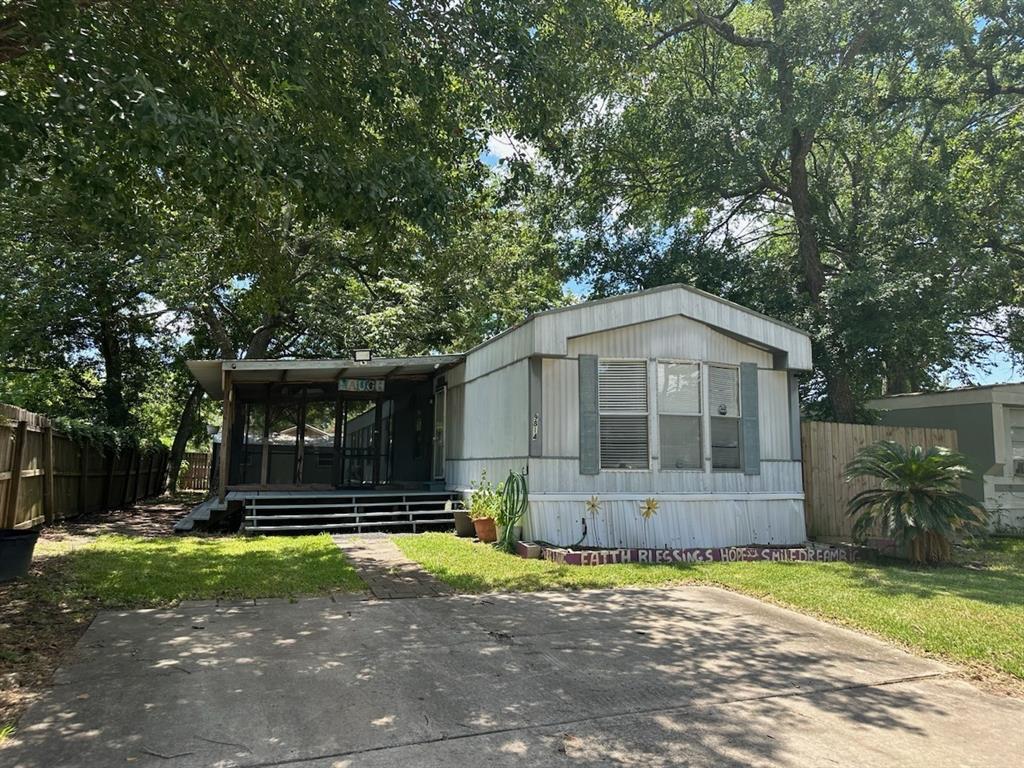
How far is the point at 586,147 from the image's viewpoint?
1486cm

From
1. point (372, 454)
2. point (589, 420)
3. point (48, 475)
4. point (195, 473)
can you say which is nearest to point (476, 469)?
point (589, 420)

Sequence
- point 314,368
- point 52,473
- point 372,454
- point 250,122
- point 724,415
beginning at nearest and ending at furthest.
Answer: point 250,122, point 724,415, point 52,473, point 314,368, point 372,454

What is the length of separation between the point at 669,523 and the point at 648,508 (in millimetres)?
365

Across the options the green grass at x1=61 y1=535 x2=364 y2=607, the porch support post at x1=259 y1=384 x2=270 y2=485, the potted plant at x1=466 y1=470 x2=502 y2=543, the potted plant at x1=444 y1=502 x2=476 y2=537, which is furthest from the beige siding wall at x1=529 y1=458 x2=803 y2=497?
the porch support post at x1=259 y1=384 x2=270 y2=485

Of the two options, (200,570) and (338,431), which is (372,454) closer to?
(338,431)

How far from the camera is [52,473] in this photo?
1127 centimetres

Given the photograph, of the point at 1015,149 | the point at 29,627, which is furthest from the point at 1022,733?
the point at 1015,149

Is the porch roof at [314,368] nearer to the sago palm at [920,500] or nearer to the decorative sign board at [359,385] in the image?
the decorative sign board at [359,385]

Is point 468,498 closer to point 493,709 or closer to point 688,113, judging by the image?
point 493,709

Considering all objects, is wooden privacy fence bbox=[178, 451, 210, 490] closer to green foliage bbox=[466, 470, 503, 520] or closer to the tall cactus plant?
green foliage bbox=[466, 470, 503, 520]

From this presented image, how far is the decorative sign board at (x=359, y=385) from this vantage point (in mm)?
14453

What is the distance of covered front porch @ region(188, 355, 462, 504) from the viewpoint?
1433 centimetres

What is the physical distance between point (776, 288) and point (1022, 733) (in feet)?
42.7

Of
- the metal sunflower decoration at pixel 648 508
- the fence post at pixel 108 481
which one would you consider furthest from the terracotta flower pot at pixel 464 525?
the fence post at pixel 108 481
